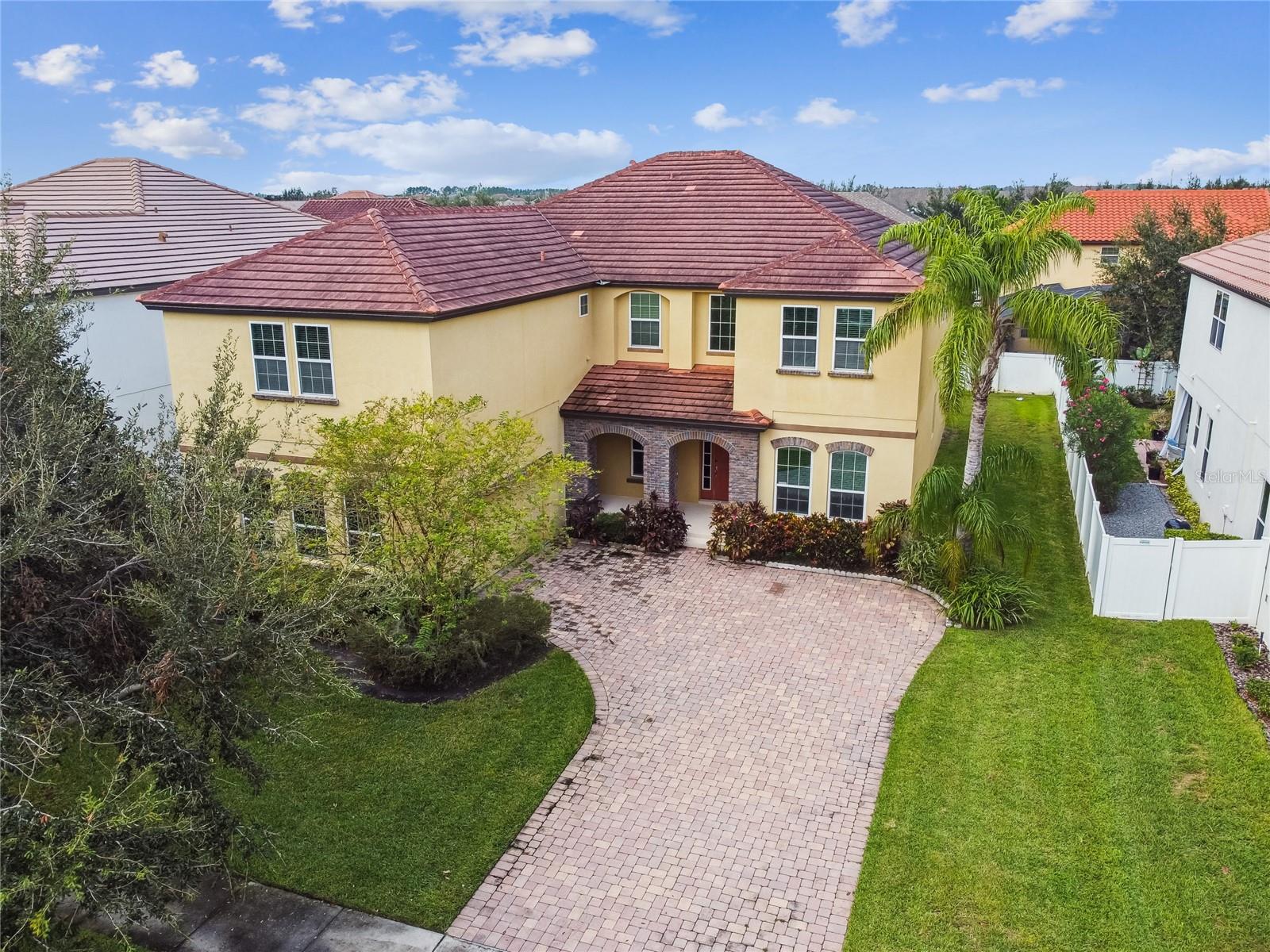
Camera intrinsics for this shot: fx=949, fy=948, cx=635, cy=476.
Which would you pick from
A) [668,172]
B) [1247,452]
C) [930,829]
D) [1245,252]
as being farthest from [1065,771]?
[668,172]

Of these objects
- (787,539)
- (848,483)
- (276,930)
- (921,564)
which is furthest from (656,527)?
(276,930)

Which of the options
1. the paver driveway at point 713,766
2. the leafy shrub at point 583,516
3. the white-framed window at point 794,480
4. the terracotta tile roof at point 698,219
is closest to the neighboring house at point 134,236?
the leafy shrub at point 583,516

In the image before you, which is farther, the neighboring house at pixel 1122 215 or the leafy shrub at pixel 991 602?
the neighboring house at pixel 1122 215

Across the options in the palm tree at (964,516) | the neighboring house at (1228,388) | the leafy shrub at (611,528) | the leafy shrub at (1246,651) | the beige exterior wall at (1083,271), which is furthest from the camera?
the beige exterior wall at (1083,271)

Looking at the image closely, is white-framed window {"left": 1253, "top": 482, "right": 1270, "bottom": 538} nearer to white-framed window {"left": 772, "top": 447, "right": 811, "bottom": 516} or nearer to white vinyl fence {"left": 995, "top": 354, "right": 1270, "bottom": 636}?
white vinyl fence {"left": 995, "top": 354, "right": 1270, "bottom": 636}

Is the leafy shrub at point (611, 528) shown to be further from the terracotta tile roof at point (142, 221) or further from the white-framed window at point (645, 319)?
the terracotta tile roof at point (142, 221)
